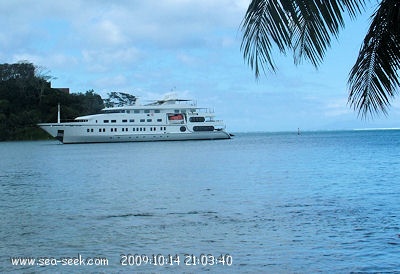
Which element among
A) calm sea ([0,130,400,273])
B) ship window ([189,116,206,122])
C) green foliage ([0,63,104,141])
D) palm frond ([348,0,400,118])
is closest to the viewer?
palm frond ([348,0,400,118])

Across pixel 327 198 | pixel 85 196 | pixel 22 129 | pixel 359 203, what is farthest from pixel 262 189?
pixel 22 129

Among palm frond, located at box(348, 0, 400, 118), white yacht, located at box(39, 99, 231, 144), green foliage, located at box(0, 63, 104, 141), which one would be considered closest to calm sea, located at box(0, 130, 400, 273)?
palm frond, located at box(348, 0, 400, 118)

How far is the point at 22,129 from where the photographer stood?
8706cm

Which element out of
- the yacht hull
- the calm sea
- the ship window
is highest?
the ship window

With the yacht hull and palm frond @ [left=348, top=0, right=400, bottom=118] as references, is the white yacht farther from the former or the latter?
palm frond @ [left=348, top=0, right=400, bottom=118]

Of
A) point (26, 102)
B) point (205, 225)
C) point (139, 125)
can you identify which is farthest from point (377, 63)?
point (26, 102)

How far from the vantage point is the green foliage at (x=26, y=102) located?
279 feet

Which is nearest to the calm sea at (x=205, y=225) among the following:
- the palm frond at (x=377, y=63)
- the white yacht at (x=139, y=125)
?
the palm frond at (x=377, y=63)

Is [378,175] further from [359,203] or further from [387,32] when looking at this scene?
[387,32]

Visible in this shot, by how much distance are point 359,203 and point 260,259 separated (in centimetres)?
677

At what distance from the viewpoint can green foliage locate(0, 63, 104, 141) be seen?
85.1 meters

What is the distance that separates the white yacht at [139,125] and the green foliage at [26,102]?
18319mm

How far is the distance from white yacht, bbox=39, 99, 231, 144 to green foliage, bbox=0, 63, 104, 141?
60.1 feet

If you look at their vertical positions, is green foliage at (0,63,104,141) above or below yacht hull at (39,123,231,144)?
above
